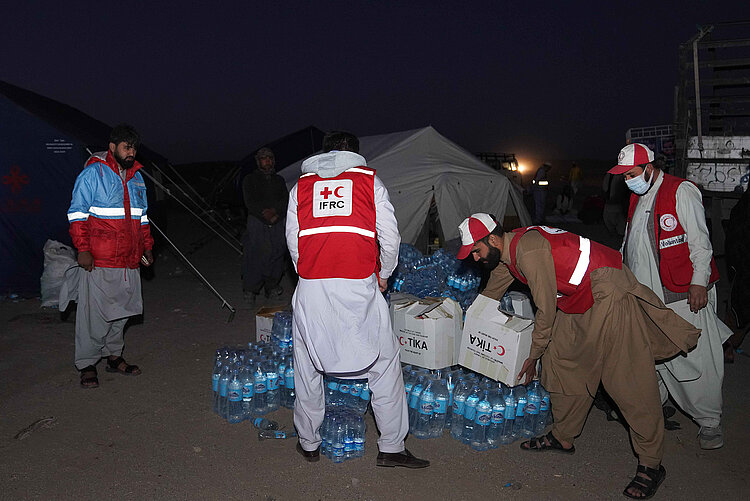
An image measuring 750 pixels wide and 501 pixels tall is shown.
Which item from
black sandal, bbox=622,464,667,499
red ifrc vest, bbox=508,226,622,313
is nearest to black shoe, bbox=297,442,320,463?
red ifrc vest, bbox=508,226,622,313

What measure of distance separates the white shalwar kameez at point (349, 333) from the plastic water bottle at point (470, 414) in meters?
0.60

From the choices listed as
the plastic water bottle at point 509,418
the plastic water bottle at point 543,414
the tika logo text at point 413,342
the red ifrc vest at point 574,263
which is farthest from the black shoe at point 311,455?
the red ifrc vest at point 574,263

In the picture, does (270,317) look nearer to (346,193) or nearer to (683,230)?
(346,193)

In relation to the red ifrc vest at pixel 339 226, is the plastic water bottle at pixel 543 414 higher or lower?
lower

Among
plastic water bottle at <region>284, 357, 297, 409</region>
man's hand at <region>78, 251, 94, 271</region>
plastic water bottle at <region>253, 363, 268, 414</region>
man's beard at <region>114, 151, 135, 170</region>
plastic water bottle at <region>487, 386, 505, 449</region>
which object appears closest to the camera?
plastic water bottle at <region>487, 386, 505, 449</region>

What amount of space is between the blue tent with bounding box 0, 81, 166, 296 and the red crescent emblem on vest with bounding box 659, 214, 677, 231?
8.21 metres

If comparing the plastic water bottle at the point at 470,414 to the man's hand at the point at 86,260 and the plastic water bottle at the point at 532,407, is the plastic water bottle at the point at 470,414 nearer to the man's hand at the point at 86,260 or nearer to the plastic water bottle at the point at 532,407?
the plastic water bottle at the point at 532,407

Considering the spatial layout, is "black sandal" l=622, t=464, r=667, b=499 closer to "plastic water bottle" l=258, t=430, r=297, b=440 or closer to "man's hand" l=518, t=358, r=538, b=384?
"man's hand" l=518, t=358, r=538, b=384

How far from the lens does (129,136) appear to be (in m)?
4.89

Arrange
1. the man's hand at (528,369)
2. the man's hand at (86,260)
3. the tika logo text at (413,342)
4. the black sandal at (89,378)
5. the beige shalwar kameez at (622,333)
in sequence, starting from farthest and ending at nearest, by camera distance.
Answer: the black sandal at (89,378) < the man's hand at (86,260) < the tika logo text at (413,342) < the man's hand at (528,369) < the beige shalwar kameez at (622,333)

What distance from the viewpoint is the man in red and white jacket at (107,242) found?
4.81 metres

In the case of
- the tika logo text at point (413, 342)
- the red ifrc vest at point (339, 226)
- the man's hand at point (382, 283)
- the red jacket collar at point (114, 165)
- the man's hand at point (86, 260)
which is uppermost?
the red jacket collar at point (114, 165)

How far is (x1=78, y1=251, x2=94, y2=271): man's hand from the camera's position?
15.6 feet

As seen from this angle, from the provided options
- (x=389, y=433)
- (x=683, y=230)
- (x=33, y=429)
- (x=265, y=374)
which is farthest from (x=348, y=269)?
(x=33, y=429)
